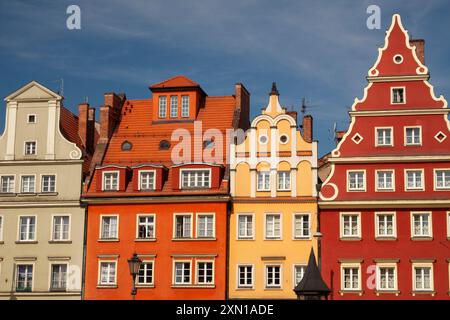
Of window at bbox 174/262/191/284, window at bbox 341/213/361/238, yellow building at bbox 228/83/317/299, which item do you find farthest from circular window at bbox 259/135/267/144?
window at bbox 174/262/191/284

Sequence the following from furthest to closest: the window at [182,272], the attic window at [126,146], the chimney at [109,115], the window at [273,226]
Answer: the chimney at [109,115]
the attic window at [126,146]
the window at [182,272]
the window at [273,226]

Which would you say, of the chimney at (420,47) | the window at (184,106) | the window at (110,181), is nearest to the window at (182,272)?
the window at (110,181)

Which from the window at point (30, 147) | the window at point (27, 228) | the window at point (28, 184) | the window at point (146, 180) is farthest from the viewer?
the window at point (30, 147)

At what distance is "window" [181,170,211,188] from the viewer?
49.2 m

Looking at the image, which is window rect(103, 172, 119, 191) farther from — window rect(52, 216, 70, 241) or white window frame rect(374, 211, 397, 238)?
white window frame rect(374, 211, 397, 238)

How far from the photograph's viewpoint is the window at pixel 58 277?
48.9 meters

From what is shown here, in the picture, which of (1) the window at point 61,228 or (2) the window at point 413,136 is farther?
(1) the window at point 61,228

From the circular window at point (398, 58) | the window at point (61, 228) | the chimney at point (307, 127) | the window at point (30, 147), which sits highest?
the circular window at point (398, 58)

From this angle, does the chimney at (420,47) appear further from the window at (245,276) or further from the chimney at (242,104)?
the window at (245,276)

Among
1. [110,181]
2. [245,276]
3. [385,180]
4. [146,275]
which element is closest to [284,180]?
[385,180]

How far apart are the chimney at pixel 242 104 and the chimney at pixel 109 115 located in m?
8.16

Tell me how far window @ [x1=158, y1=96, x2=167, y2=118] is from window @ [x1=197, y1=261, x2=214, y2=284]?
11.2 meters

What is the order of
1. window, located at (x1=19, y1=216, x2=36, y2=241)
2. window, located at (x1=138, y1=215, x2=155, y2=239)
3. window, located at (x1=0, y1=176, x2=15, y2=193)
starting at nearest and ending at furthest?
1. window, located at (x1=138, y1=215, x2=155, y2=239)
2. window, located at (x1=19, y1=216, x2=36, y2=241)
3. window, located at (x1=0, y1=176, x2=15, y2=193)
